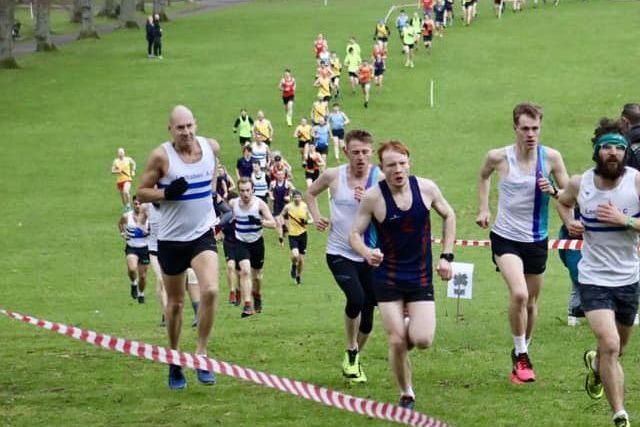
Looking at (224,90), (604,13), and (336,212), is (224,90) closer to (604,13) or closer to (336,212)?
(604,13)

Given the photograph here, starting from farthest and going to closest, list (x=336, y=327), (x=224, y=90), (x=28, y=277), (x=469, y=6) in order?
(x=469, y=6)
(x=224, y=90)
(x=28, y=277)
(x=336, y=327)

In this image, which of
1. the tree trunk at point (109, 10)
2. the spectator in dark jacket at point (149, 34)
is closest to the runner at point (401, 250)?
the spectator in dark jacket at point (149, 34)

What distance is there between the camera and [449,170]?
39.8 meters

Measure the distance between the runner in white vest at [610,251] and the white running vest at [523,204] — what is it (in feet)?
4.92

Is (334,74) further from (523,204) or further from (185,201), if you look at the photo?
(185,201)

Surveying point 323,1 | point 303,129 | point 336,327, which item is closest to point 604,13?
point 323,1

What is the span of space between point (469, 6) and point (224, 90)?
18632mm

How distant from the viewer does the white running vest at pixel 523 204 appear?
464 inches

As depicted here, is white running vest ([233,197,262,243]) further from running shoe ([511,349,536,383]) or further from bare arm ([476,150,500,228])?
running shoe ([511,349,536,383])

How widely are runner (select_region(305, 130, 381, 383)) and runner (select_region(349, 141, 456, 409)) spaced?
1.25 meters

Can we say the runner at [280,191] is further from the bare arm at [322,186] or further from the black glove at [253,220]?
the bare arm at [322,186]

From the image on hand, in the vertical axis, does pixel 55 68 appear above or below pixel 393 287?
below

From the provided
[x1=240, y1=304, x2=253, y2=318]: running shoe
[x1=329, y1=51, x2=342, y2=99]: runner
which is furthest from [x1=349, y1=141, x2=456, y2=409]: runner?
[x1=329, y1=51, x2=342, y2=99]: runner

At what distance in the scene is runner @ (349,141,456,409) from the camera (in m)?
10.6
